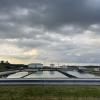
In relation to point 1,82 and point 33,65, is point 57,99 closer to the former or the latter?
point 1,82

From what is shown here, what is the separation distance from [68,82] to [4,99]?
1677cm

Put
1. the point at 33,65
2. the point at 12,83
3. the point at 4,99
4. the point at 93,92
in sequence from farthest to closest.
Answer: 1. the point at 33,65
2. the point at 12,83
3. the point at 93,92
4. the point at 4,99

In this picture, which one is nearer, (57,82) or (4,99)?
(4,99)

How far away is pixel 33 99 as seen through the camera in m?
21.8

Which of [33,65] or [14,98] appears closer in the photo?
[14,98]

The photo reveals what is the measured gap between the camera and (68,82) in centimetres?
3681

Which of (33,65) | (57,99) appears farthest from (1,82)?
(33,65)

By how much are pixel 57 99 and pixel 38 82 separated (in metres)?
15.7

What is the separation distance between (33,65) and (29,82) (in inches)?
5561

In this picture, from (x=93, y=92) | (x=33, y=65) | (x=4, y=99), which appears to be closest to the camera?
(x=4, y=99)

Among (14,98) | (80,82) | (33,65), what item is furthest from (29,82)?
(33,65)

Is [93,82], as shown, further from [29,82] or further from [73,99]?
[73,99]

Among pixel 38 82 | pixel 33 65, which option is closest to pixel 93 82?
pixel 38 82

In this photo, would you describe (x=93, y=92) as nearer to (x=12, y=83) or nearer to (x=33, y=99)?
(x=33, y=99)
